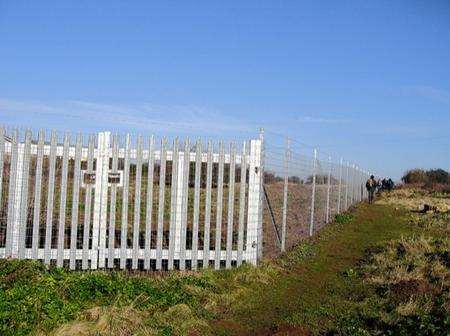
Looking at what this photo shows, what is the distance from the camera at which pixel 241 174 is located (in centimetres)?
886

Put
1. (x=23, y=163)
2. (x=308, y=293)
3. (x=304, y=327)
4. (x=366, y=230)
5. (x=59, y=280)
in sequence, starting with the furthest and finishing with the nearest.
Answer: (x=366, y=230) < (x=23, y=163) < (x=308, y=293) < (x=59, y=280) < (x=304, y=327)

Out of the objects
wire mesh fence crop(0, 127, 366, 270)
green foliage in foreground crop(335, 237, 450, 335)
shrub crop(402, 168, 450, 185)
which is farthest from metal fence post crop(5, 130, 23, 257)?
→ shrub crop(402, 168, 450, 185)

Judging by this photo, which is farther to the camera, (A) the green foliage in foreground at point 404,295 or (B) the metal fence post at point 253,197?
(B) the metal fence post at point 253,197

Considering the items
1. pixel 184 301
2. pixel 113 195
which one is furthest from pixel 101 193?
pixel 184 301

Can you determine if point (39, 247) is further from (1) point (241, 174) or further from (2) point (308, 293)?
(2) point (308, 293)

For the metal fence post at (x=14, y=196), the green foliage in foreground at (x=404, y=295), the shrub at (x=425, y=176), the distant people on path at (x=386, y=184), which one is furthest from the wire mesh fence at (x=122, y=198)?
the shrub at (x=425, y=176)

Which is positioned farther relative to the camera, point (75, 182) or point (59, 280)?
point (75, 182)

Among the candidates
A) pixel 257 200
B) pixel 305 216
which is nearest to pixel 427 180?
pixel 305 216

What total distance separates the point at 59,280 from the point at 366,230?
11049 millimetres

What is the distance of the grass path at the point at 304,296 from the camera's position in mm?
6121

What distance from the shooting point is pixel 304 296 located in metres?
7.57

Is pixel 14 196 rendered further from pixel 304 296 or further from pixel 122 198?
pixel 304 296

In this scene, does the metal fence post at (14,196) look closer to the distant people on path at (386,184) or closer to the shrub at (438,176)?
the distant people on path at (386,184)

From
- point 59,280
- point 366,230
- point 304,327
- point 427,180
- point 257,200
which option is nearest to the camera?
point 304,327
